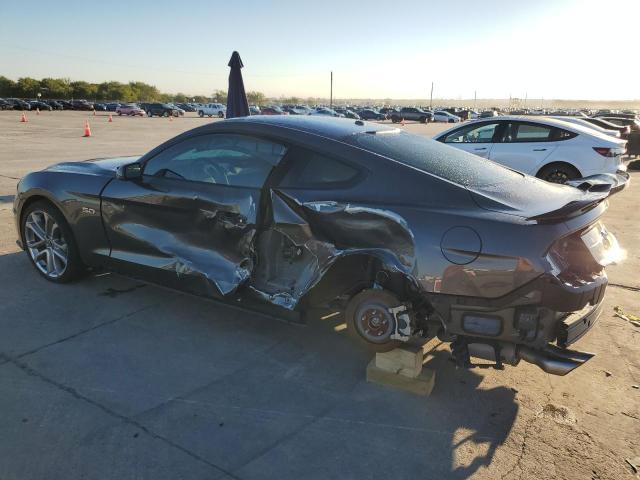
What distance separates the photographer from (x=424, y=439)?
106 inches

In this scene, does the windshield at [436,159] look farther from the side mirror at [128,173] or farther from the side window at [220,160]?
the side mirror at [128,173]

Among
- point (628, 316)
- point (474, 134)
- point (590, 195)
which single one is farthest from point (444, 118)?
point (590, 195)

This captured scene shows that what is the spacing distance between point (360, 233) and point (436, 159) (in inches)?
31.4

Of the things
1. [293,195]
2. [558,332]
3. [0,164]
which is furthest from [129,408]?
[0,164]

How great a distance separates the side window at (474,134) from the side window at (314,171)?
6.30 metres

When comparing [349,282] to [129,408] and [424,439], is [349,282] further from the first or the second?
[129,408]

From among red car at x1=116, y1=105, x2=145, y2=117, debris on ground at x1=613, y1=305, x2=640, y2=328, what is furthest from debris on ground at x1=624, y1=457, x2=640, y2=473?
red car at x1=116, y1=105, x2=145, y2=117

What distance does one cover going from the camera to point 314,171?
3.34 metres

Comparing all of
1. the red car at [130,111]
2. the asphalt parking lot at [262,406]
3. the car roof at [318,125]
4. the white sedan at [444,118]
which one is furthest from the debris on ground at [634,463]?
the red car at [130,111]

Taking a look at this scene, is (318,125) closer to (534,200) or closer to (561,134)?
(534,200)

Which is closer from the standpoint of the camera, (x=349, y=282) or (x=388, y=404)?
(x=388, y=404)

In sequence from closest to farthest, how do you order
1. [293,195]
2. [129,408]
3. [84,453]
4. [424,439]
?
[84,453]
[424,439]
[129,408]
[293,195]

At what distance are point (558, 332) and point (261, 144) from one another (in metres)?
2.27

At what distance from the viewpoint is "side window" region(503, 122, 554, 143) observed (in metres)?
8.71
